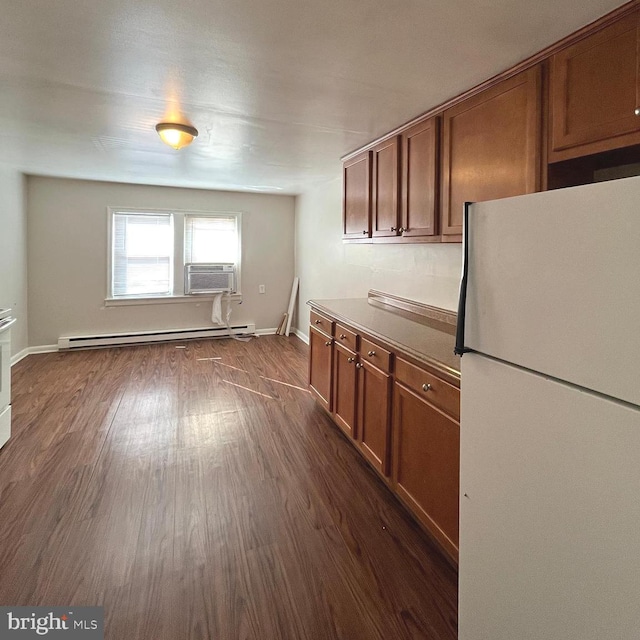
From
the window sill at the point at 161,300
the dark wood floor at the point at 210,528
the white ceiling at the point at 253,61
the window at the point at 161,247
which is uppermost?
the white ceiling at the point at 253,61

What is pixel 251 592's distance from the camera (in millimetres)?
1571

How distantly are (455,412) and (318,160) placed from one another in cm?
292

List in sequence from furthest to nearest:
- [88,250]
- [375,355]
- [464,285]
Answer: [88,250] → [375,355] → [464,285]

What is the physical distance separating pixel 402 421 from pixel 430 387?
0.35 m

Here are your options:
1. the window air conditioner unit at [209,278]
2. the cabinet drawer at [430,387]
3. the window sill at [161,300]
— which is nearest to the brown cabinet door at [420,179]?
the cabinet drawer at [430,387]

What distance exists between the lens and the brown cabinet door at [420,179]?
7.41 feet

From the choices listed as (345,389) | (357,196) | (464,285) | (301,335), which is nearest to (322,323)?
(345,389)

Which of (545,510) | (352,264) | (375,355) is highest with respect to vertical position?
(352,264)

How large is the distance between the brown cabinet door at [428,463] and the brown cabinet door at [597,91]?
1.20 m

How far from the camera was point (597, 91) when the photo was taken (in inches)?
56.4

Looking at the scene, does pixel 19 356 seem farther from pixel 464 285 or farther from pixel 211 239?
pixel 464 285

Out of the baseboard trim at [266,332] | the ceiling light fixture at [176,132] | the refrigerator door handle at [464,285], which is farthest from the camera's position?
the baseboard trim at [266,332]

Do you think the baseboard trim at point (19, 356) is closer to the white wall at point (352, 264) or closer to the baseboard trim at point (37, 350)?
the baseboard trim at point (37, 350)

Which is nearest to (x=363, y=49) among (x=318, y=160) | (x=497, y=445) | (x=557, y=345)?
(x=557, y=345)
